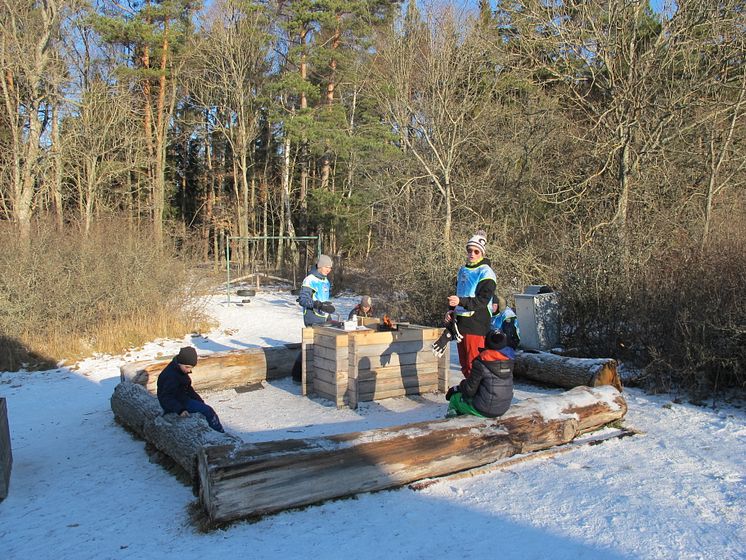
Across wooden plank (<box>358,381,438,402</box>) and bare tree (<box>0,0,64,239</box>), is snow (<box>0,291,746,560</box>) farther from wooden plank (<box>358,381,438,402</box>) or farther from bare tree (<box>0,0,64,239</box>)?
bare tree (<box>0,0,64,239</box>)

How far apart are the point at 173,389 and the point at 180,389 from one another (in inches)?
2.9

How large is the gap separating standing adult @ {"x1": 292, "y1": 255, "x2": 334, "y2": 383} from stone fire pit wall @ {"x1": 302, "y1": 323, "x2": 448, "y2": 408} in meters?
0.44

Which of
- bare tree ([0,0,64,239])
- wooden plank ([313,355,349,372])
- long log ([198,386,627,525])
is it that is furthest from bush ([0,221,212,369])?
long log ([198,386,627,525])

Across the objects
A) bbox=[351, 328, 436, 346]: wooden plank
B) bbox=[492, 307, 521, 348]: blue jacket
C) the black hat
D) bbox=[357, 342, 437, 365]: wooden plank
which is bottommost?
bbox=[357, 342, 437, 365]: wooden plank

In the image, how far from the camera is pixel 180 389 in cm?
568

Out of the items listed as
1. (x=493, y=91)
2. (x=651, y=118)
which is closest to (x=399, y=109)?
(x=493, y=91)

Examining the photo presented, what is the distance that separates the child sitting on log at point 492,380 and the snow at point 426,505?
1.68 ft

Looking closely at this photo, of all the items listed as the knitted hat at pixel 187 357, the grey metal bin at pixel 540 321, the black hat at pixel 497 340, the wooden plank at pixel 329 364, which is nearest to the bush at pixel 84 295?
the wooden plank at pixel 329 364

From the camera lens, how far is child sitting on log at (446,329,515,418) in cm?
507

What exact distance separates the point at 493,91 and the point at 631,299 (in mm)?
11533

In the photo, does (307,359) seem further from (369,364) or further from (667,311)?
(667,311)

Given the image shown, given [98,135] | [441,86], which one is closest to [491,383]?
[441,86]

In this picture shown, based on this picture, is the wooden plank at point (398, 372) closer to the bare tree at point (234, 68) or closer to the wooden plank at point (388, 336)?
the wooden plank at point (388, 336)

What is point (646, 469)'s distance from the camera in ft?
15.8
